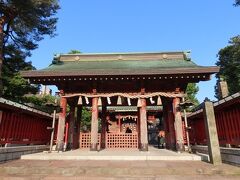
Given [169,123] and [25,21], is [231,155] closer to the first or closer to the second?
[169,123]

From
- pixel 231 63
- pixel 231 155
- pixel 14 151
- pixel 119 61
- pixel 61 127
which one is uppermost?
pixel 231 63

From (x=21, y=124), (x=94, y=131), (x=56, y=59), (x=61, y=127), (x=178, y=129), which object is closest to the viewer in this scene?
(x=21, y=124)

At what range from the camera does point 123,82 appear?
1409cm

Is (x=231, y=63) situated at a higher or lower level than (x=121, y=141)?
higher

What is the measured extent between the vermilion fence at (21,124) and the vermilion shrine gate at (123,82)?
1.77 m

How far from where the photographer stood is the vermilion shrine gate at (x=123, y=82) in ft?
41.5

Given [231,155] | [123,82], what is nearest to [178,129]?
[231,155]

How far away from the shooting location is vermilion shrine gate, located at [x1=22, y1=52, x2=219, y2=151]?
12664mm

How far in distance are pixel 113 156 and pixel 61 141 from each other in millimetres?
3978

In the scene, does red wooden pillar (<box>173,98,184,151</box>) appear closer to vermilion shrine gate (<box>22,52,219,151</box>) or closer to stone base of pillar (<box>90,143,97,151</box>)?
vermilion shrine gate (<box>22,52,219,151</box>)

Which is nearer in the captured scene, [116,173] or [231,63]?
[116,173]

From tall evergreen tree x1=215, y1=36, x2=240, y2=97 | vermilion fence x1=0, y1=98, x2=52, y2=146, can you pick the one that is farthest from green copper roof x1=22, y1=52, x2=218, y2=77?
tall evergreen tree x1=215, y1=36, x2=240, y2=97

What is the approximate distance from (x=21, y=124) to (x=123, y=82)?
659cm

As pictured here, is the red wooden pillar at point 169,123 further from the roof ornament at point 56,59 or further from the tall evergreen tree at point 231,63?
the tall evergreen tree at point 231,63
